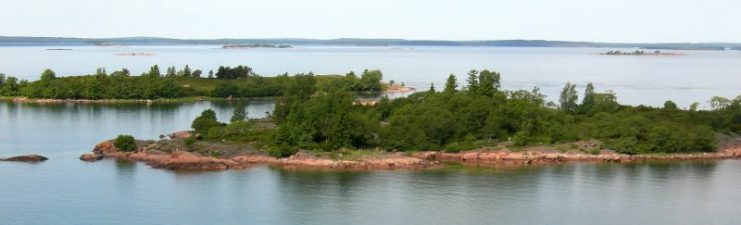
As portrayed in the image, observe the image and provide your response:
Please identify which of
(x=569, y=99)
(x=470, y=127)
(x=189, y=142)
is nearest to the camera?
(x=189, y=142)

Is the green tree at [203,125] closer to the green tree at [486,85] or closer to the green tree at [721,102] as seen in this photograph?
the green tree at [486,85]

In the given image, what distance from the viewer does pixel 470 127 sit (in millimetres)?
41281

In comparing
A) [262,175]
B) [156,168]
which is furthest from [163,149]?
[262,175]

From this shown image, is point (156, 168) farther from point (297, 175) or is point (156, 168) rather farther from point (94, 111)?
point (94, 111)

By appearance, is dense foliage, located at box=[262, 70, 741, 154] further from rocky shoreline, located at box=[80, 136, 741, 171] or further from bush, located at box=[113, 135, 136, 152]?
bush, located at box=[113, 135, 136, 152]

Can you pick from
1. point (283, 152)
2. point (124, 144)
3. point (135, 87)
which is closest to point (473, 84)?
point (283, 152)

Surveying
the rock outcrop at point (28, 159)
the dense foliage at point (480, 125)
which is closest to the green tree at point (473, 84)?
the dense foliage at point (480, 125)

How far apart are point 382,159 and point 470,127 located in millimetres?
6141

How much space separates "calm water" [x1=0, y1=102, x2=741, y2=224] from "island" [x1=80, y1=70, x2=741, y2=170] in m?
1.33

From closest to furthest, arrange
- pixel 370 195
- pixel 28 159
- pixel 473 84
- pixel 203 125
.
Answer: pixel 370 195, pixel 28 159, pixel 203 125, pixel 473 84

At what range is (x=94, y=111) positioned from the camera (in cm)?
5841

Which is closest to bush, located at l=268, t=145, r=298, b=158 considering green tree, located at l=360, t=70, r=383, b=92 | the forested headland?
the forested headland

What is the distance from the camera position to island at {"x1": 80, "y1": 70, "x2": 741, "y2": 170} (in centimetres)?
3709

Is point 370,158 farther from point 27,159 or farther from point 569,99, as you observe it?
point 569,99
